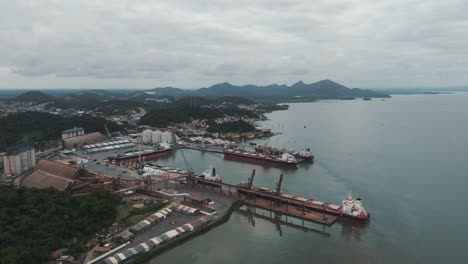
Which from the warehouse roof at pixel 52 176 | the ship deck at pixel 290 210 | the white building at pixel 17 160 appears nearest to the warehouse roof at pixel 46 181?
the warehouse roof at pixel 52 176

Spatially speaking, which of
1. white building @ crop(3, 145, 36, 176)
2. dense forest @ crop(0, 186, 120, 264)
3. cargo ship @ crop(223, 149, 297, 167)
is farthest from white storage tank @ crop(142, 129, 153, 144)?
dense forest @ crop(0, 186, 120, 264)

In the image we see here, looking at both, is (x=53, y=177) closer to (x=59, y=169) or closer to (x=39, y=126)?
(x=59, y=169)

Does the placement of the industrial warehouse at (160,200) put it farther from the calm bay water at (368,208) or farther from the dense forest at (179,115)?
the dense forest at (179,115)

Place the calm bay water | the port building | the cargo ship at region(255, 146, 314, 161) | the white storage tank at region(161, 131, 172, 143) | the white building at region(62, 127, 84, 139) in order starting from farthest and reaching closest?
the white storage tank at region(161, 131, 172, 143) < the white building at region(62, 127, 84, 139) < the cargo ship at region(255, 146, 314, 161) < the port building < the calm bay water

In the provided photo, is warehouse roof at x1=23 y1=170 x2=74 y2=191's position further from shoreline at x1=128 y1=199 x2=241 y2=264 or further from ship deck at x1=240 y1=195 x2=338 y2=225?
ship deck at x1=240 y1=195 x2=338 y2=225

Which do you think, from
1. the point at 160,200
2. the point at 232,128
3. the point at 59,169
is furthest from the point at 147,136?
the point at 160,200

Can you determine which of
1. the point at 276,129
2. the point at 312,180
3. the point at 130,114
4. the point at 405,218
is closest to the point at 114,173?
the point at 312,180
